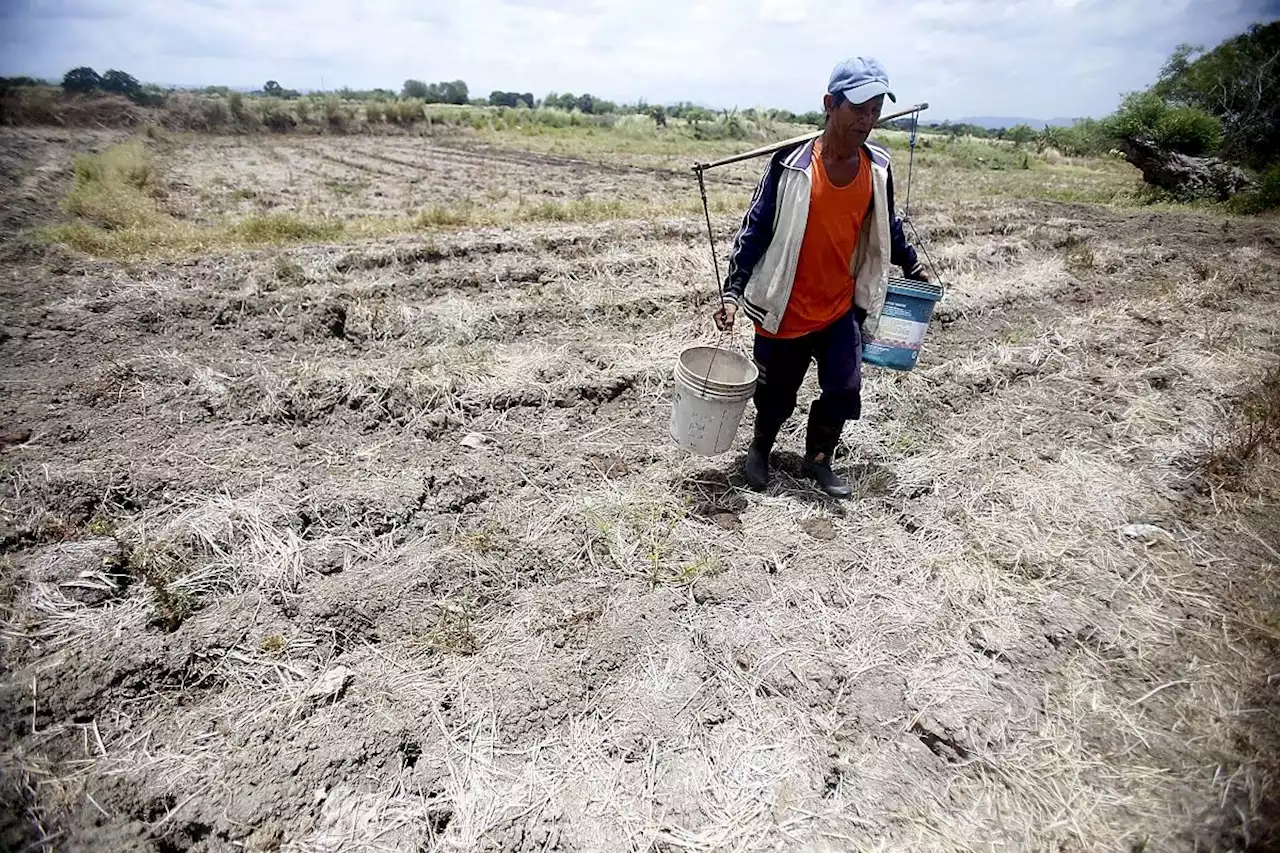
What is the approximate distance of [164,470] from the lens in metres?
3.11

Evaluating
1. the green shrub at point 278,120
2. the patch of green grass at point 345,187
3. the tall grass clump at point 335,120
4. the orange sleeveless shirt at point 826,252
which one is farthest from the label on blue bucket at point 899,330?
the green shrub at point 278,120

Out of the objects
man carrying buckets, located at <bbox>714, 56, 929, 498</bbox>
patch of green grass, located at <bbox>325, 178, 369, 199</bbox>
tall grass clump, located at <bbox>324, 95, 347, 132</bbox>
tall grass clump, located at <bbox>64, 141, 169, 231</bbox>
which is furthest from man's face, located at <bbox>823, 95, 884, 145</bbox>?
tall grass clump, located at <bbox>324, 95, 347, 132</bbox>

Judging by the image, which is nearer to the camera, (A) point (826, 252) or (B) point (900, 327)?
(A) point (826, 252)

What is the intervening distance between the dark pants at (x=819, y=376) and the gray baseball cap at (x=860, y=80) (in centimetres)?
94

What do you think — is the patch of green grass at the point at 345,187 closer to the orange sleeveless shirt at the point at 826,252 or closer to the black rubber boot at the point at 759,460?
the black rubber boot at the point at 759,460

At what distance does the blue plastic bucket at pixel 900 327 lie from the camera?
118 inches

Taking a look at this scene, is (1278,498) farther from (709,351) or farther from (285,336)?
(285,336)

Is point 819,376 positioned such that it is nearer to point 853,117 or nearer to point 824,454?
point 824,454

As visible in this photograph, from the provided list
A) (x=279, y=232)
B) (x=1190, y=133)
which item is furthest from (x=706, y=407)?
(x=1190, y=133)

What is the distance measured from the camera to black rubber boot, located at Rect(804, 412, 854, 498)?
316cm

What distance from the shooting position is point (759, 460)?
131 inches

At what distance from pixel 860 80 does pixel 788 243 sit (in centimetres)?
64

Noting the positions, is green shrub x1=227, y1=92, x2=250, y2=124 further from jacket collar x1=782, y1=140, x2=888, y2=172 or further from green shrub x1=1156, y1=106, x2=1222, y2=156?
green shrub x1=1156, y1=106, x2=1222, y2=156

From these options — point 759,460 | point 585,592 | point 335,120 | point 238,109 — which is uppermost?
point 238,109
